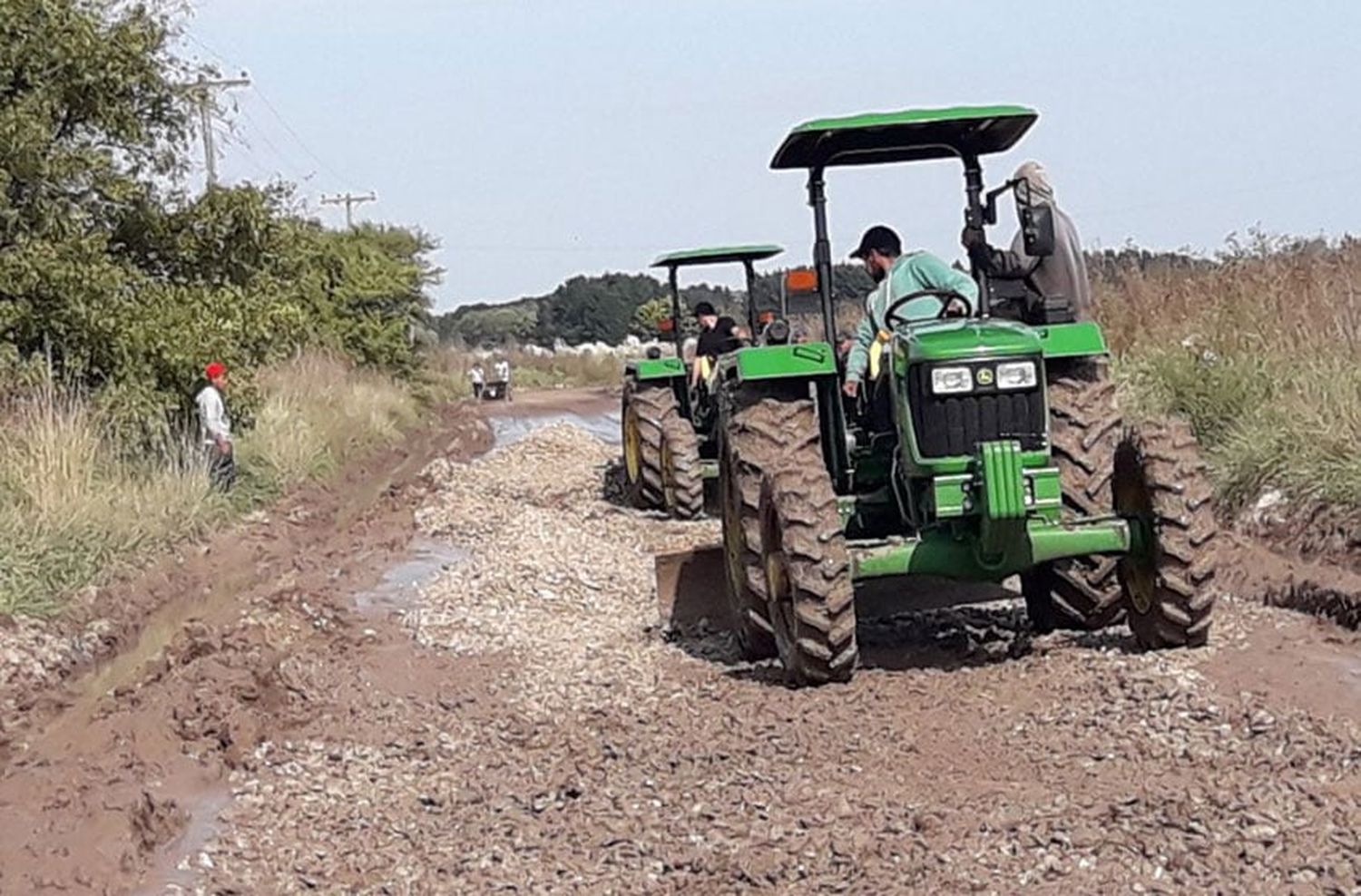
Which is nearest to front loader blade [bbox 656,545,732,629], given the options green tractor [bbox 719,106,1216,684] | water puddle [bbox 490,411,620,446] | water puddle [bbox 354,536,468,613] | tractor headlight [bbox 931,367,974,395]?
green tractor [bbox 719,106,1216,684]

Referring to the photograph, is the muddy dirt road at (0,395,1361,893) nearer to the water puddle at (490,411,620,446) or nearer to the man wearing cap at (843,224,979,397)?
the man wearing cap at (843,224,979,397)

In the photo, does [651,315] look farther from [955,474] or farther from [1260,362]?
[955,474]

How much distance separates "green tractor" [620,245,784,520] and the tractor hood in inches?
241

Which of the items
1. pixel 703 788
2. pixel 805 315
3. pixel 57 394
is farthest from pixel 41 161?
pixel 703 788

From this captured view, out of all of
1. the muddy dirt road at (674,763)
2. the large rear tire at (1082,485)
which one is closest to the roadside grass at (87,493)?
the muddy dirt road at (674,763)

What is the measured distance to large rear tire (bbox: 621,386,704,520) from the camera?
14.0 m

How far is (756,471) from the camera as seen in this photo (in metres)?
7.82

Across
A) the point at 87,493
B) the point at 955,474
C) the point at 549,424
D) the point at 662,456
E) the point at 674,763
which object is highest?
the point at 955,474

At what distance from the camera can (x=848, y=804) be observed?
5539mm

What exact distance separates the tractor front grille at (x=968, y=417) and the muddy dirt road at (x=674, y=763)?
3.23ft

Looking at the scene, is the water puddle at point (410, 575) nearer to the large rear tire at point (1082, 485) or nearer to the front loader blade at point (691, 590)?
the front loader blade at point (691, 590)

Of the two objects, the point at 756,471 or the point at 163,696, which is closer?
the point at 756,471

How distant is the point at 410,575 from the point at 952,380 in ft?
19.9

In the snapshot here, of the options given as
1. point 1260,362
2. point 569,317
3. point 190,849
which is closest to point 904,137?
point 190,849
